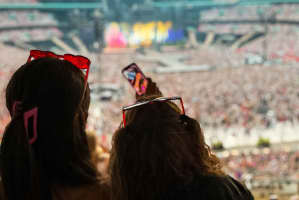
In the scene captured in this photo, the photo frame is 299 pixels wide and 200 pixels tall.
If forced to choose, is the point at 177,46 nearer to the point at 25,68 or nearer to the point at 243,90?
the point at 243,90

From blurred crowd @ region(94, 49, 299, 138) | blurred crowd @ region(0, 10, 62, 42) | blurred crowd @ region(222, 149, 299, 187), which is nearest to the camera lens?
blurred crowd @ region(222, 149, 299, 187)

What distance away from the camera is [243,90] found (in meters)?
14.0

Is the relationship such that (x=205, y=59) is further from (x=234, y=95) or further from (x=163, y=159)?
(x=163, y=159)

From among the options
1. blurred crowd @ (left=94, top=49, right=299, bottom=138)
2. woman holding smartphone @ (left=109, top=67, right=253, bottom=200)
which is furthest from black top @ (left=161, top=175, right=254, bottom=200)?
blurred crowd @ (left=94, top=49, right=299, bottom=138)

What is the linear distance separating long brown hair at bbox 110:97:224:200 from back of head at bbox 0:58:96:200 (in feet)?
0.48

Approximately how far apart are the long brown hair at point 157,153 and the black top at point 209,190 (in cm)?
2

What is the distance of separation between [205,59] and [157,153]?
22.5 metres

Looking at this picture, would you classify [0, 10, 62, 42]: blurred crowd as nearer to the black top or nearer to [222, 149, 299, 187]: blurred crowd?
[222, 149, 299, 187]: blurred crowd

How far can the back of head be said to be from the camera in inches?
39.8

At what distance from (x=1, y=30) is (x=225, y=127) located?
2059 centimetres

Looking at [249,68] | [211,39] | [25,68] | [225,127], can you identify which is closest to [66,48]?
[211,39]

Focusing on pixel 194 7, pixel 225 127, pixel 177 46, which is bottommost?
pixel 225 127

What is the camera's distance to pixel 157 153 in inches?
39.9

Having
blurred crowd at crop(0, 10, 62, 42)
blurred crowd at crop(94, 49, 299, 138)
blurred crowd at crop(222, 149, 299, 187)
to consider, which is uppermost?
blurred crowd at crop(0, 10, 62, 42)
